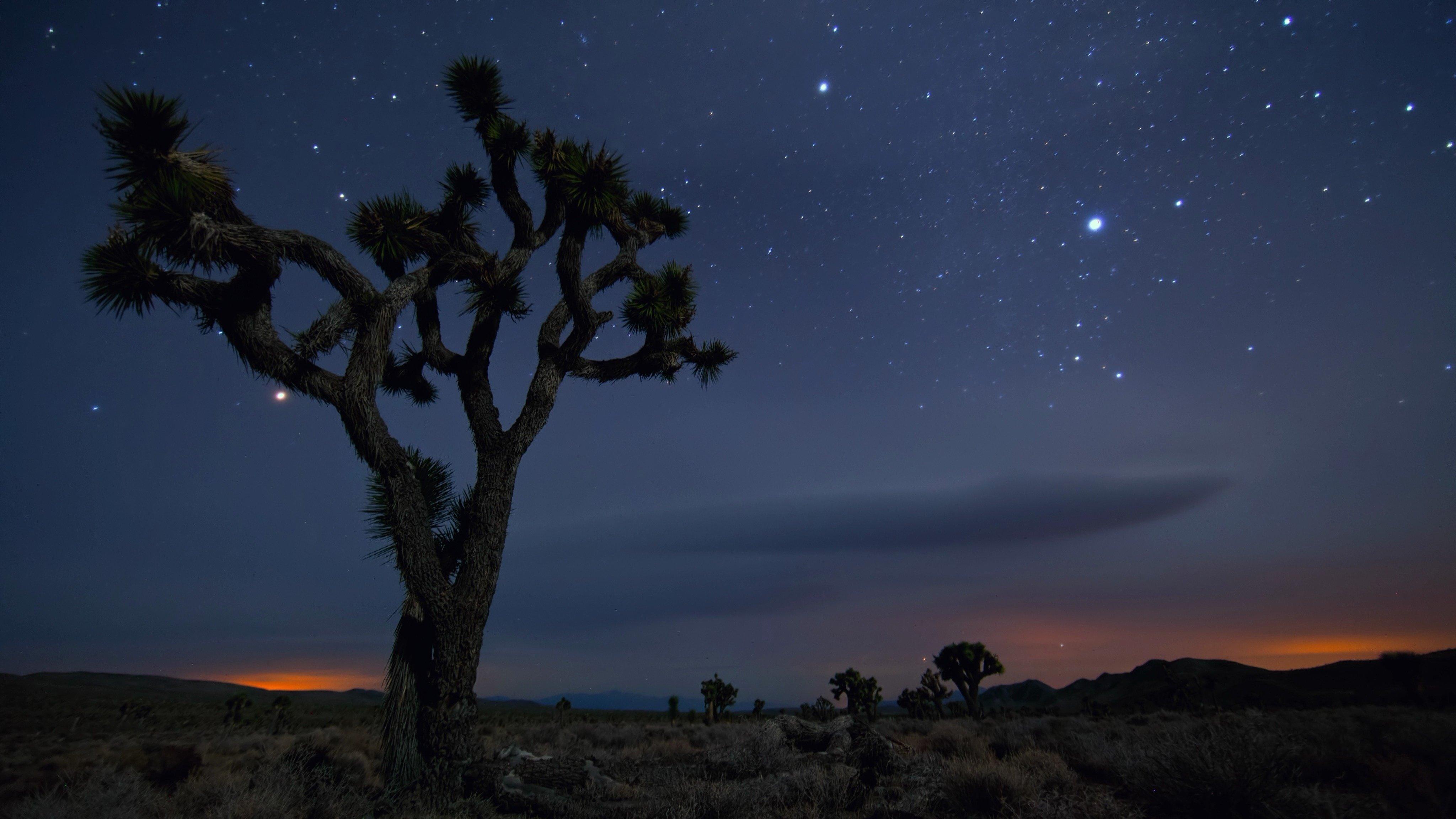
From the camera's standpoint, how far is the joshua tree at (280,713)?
2302 centimetres

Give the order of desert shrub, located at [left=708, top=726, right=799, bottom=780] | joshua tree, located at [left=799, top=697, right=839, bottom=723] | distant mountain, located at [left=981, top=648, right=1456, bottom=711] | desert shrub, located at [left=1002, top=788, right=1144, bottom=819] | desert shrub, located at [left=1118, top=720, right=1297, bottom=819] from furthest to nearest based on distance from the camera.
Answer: distant mountain, located at [left=981, top=648, right=1456, bottom=711] < joshua tree, located at [left=799, top=697, right=839, bottom=723] < desert shrub, located at [left=708, top=726, right=799, bottom=780] < desert shrub, located at [left=1002, top=788, right=1144, bottom=819] < desert shrub, located at [left=1118, top=720, right=1297, bottom=819]

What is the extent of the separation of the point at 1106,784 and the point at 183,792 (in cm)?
1156

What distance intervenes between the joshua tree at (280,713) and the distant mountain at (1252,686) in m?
40.7

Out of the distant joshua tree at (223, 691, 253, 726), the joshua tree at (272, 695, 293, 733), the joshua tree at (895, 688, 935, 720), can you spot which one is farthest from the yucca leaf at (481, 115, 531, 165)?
the joshua tree at (895, 688, 935, 720)

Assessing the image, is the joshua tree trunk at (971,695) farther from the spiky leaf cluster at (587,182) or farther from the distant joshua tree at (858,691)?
the spiky leaf cluster at (587,182)

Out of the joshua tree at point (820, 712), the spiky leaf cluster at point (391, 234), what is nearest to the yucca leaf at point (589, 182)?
the spiky leaf cluster at point (391, 234)

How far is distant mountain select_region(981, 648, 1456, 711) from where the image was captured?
38.9m

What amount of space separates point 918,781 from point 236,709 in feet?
110

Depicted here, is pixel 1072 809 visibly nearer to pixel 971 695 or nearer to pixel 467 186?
pixel 467 186

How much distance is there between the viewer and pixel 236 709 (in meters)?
26.5

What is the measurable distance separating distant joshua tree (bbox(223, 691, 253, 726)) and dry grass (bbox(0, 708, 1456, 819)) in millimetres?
18115

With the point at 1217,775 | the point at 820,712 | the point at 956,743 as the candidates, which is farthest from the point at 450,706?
the point at 820,712

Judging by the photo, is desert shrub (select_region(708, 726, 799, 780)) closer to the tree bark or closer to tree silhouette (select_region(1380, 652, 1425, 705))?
the tree bark

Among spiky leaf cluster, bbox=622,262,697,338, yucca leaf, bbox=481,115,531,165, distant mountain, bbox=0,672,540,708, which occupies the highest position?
yucca leaf, bbox=481,115,531,165
